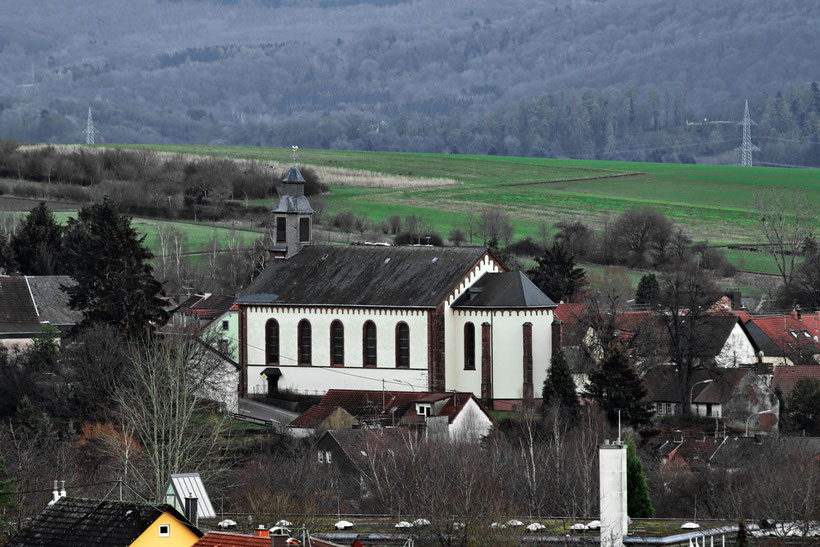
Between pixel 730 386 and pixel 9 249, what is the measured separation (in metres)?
46.8

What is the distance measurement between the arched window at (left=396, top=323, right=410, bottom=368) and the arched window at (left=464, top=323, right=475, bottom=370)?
265cm

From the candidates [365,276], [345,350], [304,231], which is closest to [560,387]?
[345,350]

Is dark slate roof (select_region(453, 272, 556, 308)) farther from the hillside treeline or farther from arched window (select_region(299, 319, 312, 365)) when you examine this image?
the hillside treeline

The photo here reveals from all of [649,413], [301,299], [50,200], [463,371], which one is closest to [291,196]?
[301,299]

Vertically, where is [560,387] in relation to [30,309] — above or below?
below

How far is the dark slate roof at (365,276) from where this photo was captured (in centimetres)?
8412

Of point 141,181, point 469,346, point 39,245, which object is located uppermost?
point 141,181

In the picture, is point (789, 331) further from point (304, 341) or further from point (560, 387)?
point (304, 341)

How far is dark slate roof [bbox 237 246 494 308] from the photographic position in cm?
8412

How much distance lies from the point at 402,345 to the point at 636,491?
3068cm

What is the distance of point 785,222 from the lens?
157 m

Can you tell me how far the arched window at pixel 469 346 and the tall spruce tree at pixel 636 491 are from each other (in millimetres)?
28076

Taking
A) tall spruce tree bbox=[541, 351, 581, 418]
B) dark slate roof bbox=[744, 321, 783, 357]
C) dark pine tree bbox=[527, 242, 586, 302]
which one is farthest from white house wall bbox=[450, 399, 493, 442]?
dark pine tree bbox=[527, 242, 586, 302]

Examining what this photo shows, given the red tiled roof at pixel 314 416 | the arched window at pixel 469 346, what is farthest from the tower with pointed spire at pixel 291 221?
the red tiled roof at pixel 314 416
